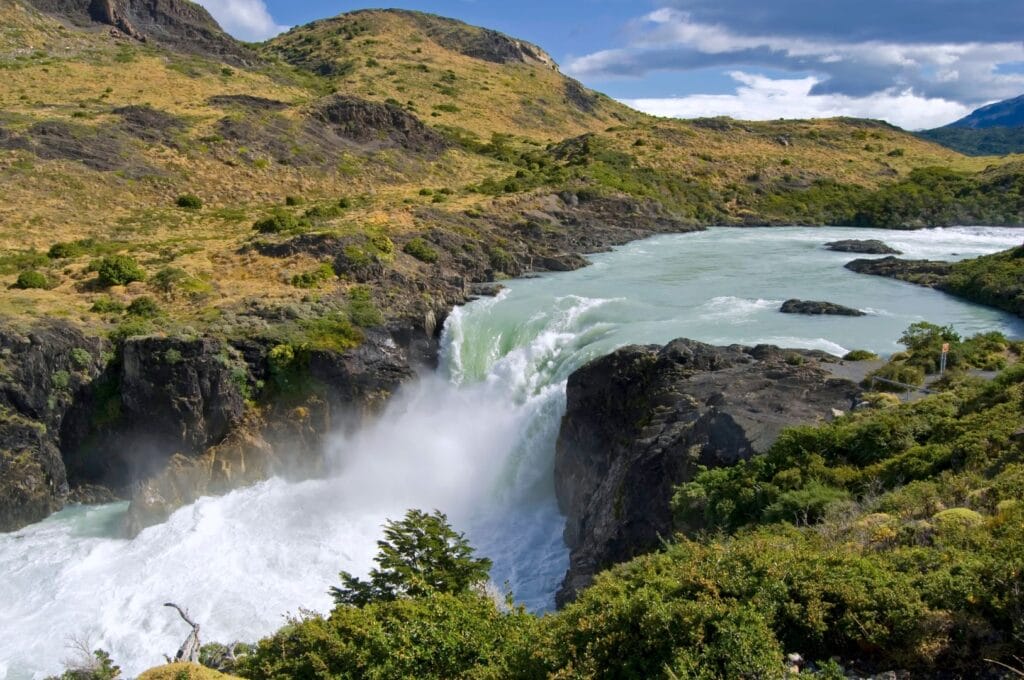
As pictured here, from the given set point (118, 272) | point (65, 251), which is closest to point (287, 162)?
point (65, 251)

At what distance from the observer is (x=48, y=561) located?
22.5m

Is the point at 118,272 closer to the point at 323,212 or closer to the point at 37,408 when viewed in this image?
the point at 37,408

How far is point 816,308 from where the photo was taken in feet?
102

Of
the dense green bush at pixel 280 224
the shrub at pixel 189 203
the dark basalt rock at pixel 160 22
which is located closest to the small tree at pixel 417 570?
the dense green bush at pixel 280 224

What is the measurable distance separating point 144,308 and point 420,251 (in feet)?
42.6

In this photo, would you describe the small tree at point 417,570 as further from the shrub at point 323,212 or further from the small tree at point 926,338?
the shrub at point 323,212

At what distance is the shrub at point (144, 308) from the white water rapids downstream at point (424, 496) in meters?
7.15

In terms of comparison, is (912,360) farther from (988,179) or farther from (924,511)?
(988,179)

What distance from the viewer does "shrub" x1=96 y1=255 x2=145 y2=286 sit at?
30.9m

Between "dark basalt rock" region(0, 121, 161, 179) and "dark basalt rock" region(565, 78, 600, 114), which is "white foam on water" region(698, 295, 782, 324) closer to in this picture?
"dark basalt rock" region(0, 121, 161, 179)

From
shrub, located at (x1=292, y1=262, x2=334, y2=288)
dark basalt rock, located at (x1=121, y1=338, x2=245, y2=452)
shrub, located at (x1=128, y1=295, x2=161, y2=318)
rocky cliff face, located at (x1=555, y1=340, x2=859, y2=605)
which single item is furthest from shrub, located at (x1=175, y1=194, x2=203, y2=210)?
rocky cliff face, located at (x1=555, y1=340, x2=859, y2=605)

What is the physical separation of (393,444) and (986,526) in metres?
Answer: 20.9

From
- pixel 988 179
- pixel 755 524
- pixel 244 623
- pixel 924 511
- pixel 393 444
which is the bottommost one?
pixel 244 623

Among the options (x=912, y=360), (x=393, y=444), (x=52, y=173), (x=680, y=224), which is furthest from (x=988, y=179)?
(x=52, y=173)
